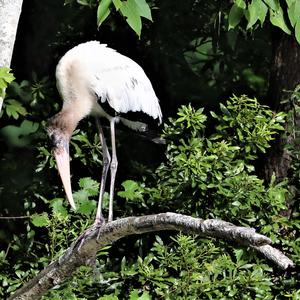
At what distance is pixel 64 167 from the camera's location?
5664 millimetres

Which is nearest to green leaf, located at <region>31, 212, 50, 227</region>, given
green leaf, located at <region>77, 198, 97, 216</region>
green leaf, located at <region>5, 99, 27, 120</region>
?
green leaf, located at <region>77, 198, 97, 216</region>

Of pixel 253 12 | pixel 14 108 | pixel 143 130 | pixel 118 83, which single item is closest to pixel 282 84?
pixel 143 130

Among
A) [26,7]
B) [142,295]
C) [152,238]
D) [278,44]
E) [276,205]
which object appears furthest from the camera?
[26,7]

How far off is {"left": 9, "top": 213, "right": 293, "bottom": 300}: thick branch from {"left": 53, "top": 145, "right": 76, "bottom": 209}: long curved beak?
13.0 inches

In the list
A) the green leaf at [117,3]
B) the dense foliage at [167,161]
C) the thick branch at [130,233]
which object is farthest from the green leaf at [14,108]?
the green leaf at [117,3]

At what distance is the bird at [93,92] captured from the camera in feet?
18.7

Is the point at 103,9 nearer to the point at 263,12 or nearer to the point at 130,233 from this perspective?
the point at 263,12

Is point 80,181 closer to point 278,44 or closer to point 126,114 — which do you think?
point 126,114

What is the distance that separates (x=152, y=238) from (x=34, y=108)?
1.16 m

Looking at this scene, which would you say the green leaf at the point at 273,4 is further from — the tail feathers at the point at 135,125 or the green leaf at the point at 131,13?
the tail feathers at the point at 135,125

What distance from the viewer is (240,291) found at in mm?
5258

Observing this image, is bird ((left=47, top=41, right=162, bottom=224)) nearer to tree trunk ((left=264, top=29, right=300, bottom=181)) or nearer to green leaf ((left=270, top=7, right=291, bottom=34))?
tree trunk ((left=264, top=29, right=300, bottom=181))

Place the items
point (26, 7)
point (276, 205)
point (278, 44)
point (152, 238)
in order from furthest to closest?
point (26, 7)
point (278, 44)
point (152, 238)
point (276, 205)

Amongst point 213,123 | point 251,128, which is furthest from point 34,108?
point 251,128
